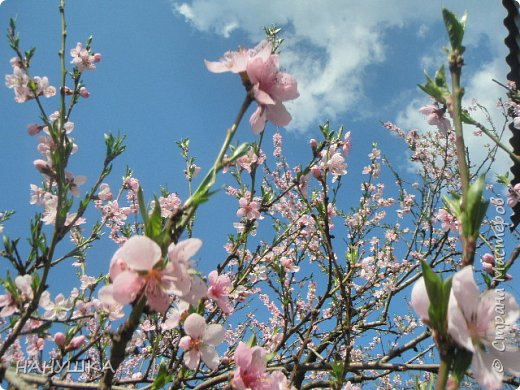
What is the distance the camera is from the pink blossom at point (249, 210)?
3076mm

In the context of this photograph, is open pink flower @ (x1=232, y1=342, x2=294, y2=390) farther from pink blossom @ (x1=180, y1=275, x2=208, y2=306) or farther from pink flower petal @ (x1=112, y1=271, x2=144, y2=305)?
pink flower petal @ (x1=112, y1=271, x2=144, y2=305)

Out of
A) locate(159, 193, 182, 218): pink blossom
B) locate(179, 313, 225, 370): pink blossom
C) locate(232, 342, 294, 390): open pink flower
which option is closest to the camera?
locate(232, 342, 294, 390): open pink flower

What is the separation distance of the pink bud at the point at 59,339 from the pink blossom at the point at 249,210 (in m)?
1.51

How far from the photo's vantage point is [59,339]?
192cm

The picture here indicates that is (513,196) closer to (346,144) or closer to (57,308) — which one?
(346,144)

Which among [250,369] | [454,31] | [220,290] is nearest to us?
[454,31]

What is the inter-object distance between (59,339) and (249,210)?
5.24 ft

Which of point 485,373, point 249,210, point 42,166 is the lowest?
point 485,373

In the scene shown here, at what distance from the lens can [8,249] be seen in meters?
2.08

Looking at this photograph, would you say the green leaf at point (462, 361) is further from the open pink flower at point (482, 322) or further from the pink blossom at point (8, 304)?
the pink blossom at point (8, 304)

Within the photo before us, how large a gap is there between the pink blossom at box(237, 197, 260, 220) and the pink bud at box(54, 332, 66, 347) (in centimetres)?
151

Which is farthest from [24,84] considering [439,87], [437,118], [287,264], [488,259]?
[488,259]

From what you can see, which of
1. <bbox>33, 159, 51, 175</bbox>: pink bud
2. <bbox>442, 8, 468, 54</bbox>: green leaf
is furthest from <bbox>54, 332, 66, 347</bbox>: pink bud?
<bbox>442, 8, 468, 54</bbox>: green leaf

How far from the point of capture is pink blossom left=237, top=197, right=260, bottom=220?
3.08m
